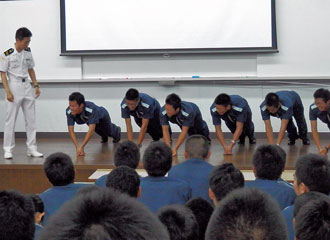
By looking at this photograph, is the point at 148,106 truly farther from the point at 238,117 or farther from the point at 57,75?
the point at 57,75

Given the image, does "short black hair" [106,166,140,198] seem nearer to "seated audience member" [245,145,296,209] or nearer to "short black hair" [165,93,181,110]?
"seated audience member" [245,145,296,209]

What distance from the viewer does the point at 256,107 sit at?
21.7 ft

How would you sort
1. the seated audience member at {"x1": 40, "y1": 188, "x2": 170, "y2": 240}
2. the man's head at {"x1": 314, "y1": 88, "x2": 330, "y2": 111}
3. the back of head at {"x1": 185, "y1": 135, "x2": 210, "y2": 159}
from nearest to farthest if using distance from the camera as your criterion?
the seated audience member at {"x1": 40, "y1": 188, "x2": 170, "y2": 240} → the back of head at {"x1": 185, "y1": 135, "x2": 210, "y2": 159} → the man's head at {"x1": 314, "y1": 88, "x2": 330, "y2": 111}

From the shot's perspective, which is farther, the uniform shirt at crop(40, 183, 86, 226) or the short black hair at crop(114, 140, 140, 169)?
the short black hair at crop(114, 140, 140, 169)

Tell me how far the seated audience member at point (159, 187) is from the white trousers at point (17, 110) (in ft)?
8.67

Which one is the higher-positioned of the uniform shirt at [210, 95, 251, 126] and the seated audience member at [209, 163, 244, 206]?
the uniform shirt at [210, 95, 251, 126]

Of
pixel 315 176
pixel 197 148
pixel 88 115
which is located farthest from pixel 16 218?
pixel 88 115

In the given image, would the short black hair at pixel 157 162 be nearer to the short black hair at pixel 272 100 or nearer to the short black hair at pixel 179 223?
the short black hair at pixel 179 223

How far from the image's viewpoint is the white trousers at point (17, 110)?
5.16 m

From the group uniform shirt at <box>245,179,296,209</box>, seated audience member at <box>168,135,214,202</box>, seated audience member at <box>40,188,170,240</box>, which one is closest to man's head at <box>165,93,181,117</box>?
seated audience member at <box>168,135,214,202</box>

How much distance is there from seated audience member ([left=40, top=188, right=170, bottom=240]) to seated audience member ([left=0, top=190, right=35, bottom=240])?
0.64m

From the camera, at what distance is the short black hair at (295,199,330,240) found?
126 centimetres

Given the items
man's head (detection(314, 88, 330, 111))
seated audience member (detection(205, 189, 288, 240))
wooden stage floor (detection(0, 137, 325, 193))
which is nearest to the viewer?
seated audience member (detection(205, 189, 288, 240))

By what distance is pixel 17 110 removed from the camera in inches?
205
